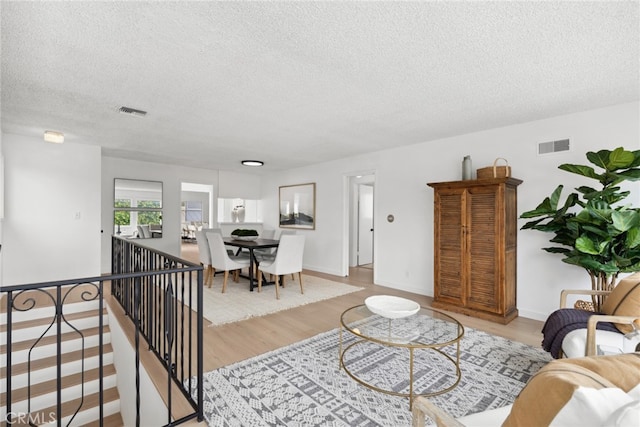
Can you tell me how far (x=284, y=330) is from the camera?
309 cm

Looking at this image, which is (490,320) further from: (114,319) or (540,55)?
(114,319)

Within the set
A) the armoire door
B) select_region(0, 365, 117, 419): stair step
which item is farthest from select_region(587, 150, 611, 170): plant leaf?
select_region(0, 365, 117, 419): stair step

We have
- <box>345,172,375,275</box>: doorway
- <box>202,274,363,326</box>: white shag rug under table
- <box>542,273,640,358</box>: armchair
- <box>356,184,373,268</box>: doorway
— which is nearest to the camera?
<box>542,273,640,358</box>: armchair

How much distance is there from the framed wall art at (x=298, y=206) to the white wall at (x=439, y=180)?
0.57ft

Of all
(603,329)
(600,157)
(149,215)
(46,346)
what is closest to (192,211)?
(149,215)

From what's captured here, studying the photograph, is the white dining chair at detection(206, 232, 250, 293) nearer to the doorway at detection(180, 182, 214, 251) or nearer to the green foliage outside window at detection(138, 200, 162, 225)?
the green foliage outside window at detection(138, 200, 162, 225)

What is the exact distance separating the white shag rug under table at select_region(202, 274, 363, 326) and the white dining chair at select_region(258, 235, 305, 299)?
0.57ft

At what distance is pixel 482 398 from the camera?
1952mm

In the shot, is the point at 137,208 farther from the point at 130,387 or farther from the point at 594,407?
the point at 594,407

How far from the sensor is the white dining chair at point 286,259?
169 inches

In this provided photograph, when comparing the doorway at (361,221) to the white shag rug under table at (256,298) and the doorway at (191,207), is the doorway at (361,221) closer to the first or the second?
the white shag rug under table at (256,298)

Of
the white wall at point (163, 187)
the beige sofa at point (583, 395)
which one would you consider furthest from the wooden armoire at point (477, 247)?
the white wall at point (163, 187)

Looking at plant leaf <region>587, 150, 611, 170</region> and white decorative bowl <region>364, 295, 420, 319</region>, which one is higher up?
plant leaf <region>587, 150, 611, 170</region>

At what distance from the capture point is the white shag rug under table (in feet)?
11.6
